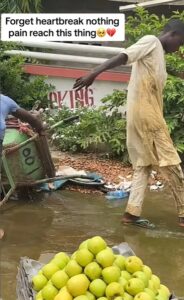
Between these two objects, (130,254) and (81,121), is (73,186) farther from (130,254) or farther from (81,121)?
(130,254)

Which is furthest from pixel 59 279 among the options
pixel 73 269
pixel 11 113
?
pixel 11 113

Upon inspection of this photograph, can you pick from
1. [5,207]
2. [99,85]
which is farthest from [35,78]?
[5,207]

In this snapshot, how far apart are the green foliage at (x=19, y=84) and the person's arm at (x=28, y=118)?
3.16 m

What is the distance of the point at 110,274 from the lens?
286 centimetres

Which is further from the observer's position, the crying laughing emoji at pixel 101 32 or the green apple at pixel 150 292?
the crying laughing emoji at pixel 101 32

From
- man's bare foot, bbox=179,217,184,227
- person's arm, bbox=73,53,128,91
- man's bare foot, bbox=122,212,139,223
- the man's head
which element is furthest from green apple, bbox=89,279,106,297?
the man's head

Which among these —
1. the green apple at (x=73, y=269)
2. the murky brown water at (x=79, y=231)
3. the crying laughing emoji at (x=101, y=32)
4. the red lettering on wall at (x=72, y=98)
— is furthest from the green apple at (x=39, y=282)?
the red lettering on wall at (x=72, y=98)

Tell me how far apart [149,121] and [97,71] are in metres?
0.75

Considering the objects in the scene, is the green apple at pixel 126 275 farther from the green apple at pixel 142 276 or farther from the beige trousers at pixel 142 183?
the beige trousers at pixel 142 183

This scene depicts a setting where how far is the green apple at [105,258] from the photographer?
9.59 ft

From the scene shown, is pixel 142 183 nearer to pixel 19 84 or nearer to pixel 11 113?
pixel 11 113

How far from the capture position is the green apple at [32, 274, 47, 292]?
A: 299 cm

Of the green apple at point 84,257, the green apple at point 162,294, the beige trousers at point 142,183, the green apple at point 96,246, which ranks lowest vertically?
the beige trousers at point 142,183

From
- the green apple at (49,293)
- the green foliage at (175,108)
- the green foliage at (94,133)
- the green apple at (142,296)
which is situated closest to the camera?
the green apple at (142,296)
